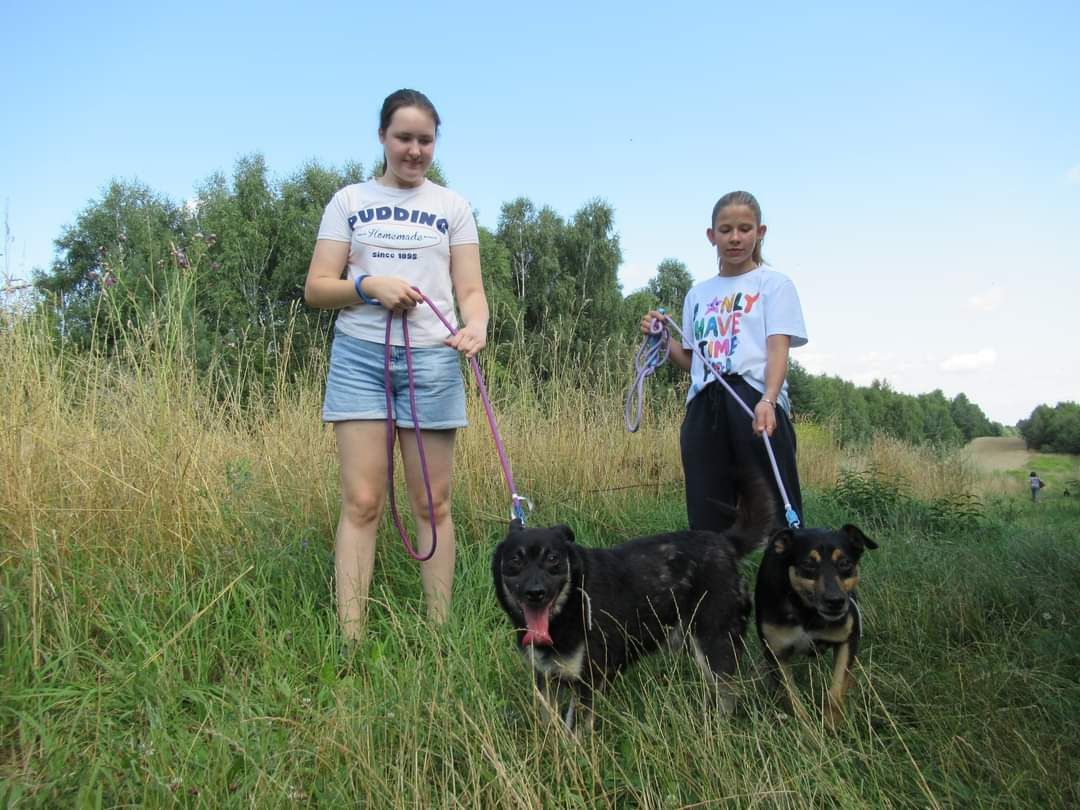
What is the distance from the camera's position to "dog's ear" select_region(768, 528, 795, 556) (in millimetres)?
3326

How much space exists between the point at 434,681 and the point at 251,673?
838 millimetres

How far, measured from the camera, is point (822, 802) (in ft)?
6.95

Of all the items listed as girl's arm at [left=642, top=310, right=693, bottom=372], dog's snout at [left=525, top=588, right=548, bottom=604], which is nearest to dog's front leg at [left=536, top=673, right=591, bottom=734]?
dog's snout at [left=525, top=588, right=548, bottom=604]

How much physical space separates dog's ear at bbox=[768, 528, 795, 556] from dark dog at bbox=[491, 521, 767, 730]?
0.73ft

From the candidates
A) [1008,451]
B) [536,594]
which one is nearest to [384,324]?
[536,594]

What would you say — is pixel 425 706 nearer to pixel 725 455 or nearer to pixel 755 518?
pixel 755 518

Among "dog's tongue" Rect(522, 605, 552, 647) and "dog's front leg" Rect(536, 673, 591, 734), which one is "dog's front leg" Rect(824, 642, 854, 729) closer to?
"dog's front leg" Rect(536, 673, 591, 734)

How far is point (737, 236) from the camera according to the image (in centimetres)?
383

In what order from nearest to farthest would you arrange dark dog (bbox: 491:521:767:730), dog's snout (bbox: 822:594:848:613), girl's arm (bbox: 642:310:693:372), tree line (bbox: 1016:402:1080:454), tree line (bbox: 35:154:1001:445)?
dark dog (bbox: 491:521:767:730), dog's snout (bbox: 822:594:848:613), girl's arm (bbox: 642:310:693:372), tree line (bbox: 35:154:1001:445), tree line (bbox: 1016:402:1080:454)

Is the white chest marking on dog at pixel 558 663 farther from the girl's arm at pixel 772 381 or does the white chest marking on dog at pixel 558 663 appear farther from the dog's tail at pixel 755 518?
the girl's arm at pixel 772 381

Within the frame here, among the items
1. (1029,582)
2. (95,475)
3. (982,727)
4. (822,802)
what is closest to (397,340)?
(95,475)

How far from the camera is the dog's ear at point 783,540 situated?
333 cm

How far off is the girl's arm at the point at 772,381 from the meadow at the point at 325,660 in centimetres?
108

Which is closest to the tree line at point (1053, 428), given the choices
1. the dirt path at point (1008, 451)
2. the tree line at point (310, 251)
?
the dirt path at point (1008, 451)
